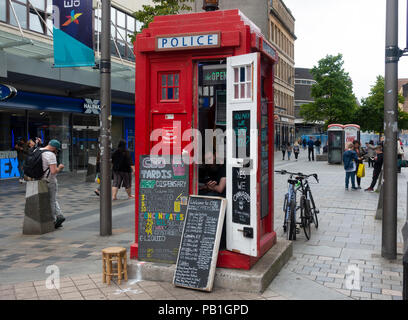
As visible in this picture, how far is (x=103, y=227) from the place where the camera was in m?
7.68

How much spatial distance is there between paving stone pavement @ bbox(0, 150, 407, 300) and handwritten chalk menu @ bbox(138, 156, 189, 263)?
0.42 metres

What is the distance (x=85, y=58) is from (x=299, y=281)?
5.70 metres

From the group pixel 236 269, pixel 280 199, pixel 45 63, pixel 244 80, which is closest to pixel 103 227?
pixel 236 269

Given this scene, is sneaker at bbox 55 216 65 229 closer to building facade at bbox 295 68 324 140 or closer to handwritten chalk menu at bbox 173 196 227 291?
handwritten chalk menu at bbox 173 196 227 291

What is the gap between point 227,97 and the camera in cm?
503

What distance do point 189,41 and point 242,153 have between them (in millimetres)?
1460

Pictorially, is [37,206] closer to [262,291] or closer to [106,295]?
[106,295]

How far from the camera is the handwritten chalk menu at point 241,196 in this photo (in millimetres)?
4867

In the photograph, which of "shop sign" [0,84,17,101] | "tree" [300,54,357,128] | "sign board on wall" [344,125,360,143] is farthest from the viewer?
"tree" [300,54,357,128]

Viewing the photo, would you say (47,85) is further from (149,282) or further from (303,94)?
(303,94)

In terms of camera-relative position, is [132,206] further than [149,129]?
Yes

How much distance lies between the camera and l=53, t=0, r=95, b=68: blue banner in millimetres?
8062

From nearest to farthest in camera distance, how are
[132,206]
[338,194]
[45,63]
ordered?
[132,206] → [338,194] → [45,63]

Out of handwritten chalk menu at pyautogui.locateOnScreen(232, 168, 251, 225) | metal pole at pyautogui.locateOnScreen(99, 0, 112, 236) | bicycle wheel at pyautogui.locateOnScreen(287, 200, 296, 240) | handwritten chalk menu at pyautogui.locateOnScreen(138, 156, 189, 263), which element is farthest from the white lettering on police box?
bicycle wheel at pyautogui.locateOnScreen(287, 200, 296, 240)
